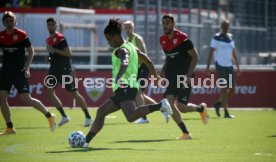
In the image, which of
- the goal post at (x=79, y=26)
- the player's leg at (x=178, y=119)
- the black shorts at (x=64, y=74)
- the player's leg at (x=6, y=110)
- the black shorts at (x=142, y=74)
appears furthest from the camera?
the goal post at (x=79, y=26)

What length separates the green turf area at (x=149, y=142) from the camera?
12258mm

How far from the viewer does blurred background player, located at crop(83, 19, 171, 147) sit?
42.6ft

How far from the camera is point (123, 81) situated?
13172 mm

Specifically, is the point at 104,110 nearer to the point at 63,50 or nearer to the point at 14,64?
the point at 14,64

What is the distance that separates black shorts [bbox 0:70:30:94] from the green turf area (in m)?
0.92

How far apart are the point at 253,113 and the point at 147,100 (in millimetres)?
4755

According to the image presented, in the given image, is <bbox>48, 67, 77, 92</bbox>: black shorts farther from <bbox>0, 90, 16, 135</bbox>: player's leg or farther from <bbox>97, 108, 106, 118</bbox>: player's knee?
<bbox>97, 108, 106, 118</bbox>: player's knee

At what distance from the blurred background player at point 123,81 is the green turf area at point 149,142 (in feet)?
1.93

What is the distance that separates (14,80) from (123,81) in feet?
12.6

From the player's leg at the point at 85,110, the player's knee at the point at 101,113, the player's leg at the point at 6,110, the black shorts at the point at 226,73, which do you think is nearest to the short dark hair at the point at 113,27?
the player's knee at the point at 101,113

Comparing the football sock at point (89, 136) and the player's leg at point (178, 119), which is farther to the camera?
the player's leg at point (178, 119)

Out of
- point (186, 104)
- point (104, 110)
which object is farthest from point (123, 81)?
point (186, 104)

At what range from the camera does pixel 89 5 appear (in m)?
47.4

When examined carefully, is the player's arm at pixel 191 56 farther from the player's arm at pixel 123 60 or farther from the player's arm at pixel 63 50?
the player's arm at pixel 63 50
